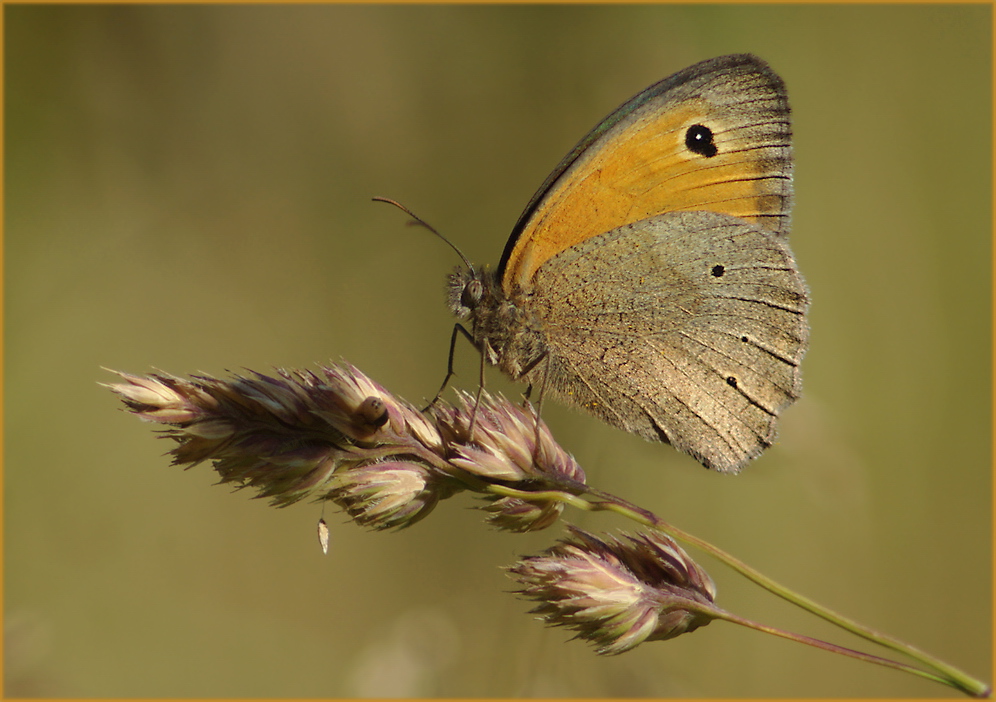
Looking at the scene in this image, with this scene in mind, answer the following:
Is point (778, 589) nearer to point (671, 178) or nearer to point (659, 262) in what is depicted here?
point (659, 262)

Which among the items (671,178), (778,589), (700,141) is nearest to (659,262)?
(671,178)

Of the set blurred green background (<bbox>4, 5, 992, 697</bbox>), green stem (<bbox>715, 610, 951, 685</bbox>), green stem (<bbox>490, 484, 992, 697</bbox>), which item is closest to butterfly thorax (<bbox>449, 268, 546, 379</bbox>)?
green stem (<bbox>490, 484, 992, 697</bbox>)

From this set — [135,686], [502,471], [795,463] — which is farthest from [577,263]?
[135,686]

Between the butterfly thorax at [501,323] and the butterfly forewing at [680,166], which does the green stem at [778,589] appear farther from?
the butterfly forewing at [680,166]

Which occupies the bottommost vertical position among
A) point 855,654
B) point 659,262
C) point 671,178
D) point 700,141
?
point 855,654

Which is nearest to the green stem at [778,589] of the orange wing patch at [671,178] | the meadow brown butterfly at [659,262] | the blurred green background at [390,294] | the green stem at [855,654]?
the green stem at [855,654]

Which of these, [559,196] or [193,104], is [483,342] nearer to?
[559,196]

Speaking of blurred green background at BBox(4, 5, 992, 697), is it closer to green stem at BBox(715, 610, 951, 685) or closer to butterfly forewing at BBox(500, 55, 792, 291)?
butterfly forewing at BBox(500, 55, 792, 291)
